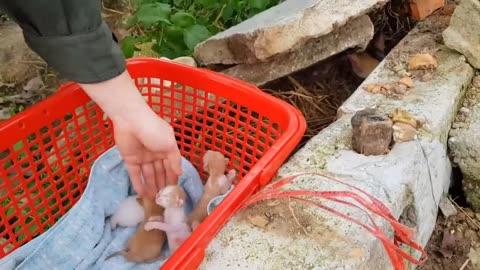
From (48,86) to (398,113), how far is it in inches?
50.6

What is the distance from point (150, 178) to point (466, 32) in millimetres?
949

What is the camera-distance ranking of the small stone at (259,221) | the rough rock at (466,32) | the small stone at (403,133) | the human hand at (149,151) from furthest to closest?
the rough rock at (466,32), the small stone at (403,133), the small stone at (259,221), the human hand at (149,151)

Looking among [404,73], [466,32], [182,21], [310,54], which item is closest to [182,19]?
[182,21]

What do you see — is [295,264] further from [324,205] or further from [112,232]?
[112,232]

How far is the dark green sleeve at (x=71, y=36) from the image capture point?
4.02 feet

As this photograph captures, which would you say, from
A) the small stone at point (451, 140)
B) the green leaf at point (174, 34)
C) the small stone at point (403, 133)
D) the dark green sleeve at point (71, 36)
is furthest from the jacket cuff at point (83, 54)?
the green leaf at point (174, 34)

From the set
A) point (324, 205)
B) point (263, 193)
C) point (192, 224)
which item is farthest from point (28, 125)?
point (324, 205)

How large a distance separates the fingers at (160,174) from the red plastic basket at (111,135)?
8.2 inches

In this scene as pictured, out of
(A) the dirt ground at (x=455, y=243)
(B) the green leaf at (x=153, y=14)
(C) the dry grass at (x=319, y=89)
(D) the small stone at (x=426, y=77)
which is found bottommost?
(A) the dirt ground at (x=455, y=243)

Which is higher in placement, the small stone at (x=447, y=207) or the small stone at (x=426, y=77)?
the small stone at (x=426, y=77)

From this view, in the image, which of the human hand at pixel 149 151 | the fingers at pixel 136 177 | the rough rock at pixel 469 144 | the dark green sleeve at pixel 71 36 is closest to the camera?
the dark green sleeve at pixel 71 36

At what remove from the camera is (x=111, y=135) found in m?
2.04

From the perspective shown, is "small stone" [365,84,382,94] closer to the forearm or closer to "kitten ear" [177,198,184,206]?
"kitten ear" [177,198,184,206]

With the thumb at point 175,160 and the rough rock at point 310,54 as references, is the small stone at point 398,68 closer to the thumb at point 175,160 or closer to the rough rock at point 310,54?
the rough rock at point 310,54
